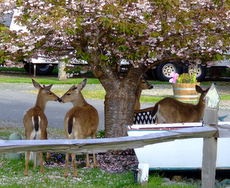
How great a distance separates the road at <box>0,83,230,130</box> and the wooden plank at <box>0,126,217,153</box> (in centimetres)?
905

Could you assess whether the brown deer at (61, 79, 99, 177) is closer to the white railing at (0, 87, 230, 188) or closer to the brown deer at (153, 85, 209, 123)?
the brown deer at (153, 85, 209, 123)

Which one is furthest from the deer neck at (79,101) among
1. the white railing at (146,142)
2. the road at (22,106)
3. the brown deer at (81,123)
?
the white railing at (146,142)

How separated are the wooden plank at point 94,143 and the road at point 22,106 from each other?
9.05 metres

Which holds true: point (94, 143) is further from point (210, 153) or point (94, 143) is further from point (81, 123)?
point (81, 123)

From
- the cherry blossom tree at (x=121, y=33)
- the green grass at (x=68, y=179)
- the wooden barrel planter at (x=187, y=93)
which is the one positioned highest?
the cherry blossom tree at (x=121, y=33)

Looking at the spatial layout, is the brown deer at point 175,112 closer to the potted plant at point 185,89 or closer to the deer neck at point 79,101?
the deer neck at point 79,101

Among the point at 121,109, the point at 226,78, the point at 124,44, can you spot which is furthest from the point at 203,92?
the point at 226,78

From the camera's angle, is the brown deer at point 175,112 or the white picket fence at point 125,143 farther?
the brown deer at point 175,112

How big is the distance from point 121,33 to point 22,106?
10082 millimetres

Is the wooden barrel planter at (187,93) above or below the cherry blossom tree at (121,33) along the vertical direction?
below

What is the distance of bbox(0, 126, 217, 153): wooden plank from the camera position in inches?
225

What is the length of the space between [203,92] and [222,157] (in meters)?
2.36

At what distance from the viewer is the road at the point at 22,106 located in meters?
16.2

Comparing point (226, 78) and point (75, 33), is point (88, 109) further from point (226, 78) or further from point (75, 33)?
point (226, 78)
